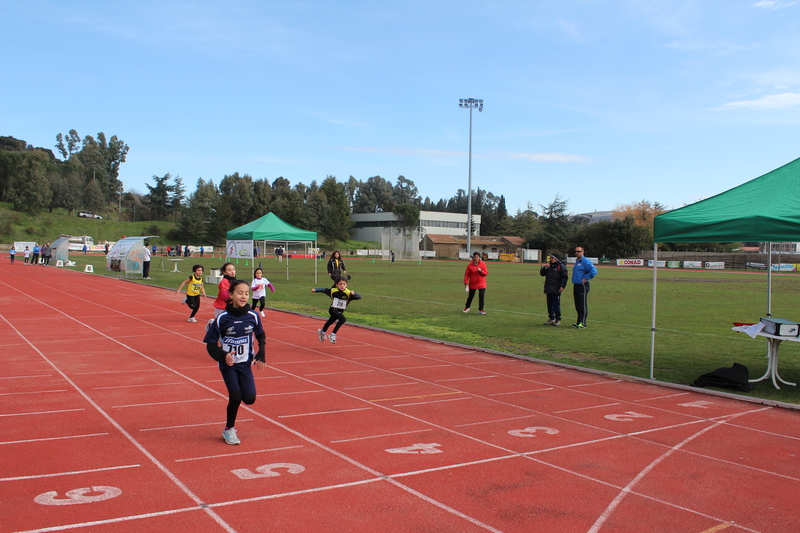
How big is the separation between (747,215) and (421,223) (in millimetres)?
105949

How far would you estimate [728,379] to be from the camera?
8.23m

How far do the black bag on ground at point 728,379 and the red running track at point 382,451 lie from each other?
60 centimetres

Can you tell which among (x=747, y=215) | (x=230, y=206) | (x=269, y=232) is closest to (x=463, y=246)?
(x=230, y=206)

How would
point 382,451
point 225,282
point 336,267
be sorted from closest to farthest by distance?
point 382,451 < point 225,282 < point 336,267

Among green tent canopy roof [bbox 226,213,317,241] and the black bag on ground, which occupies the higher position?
green tent canopy roof [bbox 226,213,317,241]

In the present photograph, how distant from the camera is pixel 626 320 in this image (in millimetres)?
15898

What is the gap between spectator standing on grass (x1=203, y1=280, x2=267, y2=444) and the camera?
5.54 m

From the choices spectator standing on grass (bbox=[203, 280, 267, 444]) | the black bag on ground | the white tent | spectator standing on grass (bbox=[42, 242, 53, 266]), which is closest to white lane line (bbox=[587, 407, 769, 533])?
the black bag on ground

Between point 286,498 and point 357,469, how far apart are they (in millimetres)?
800

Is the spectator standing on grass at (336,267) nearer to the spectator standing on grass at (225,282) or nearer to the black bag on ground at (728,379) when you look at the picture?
the spectator standing on grass at (225,282)

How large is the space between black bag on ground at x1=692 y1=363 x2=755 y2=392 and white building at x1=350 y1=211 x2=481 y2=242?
104 m

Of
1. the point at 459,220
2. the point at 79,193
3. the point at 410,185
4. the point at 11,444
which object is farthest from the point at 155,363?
the point at 410,185

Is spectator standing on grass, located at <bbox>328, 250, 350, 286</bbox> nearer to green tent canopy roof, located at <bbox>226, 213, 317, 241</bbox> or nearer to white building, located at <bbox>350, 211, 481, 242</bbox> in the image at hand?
green tent canopy roof, located at <bbox>226, 213, 317, 241</bbox>

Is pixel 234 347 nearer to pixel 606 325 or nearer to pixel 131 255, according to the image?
pixel 606 325
